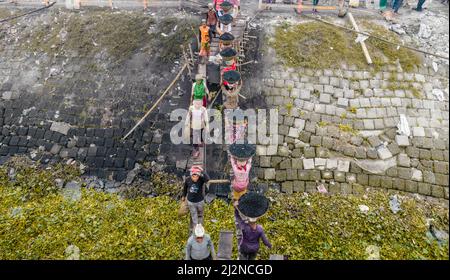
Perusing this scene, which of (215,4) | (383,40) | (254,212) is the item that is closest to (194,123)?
(254,212)

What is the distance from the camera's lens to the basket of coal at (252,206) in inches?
265

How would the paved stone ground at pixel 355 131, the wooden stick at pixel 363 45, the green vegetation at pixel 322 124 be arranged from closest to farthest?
the paved stone ground at pixel 355 131, the green vegetation at pixel 322 124, the wooden stick at pixel 363 45

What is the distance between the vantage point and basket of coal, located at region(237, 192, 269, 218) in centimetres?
674

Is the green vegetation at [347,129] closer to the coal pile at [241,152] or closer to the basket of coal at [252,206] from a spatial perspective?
the coal pile at [241,152]

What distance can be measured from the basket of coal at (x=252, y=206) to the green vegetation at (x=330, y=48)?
20.8ft

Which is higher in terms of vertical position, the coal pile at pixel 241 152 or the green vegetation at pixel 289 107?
the coal pile at pixel 241 152

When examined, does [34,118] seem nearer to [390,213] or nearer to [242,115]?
[242,115]

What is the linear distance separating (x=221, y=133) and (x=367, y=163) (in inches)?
171

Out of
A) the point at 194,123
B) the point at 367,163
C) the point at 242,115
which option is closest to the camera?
the point at 194,123

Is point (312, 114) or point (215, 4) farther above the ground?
point (215, 4)

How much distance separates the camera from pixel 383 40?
12336 millimetres

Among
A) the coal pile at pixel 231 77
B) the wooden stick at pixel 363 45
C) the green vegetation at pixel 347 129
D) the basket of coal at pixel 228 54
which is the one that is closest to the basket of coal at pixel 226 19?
the basket of coal at pixel 228 54

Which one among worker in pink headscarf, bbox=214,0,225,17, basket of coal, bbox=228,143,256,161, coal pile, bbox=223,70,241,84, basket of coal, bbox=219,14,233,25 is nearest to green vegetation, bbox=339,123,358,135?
coal pile, bbox=223,70,241,84

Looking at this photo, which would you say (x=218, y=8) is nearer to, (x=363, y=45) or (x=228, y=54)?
(x=228, y=54)
